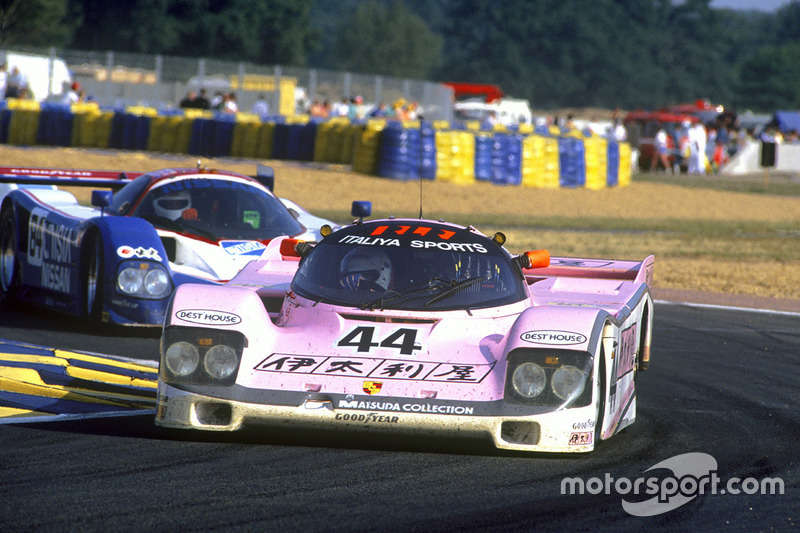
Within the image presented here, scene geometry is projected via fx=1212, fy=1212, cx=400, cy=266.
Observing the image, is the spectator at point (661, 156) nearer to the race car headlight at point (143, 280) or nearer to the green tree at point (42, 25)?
the green tree at point (42, 25)

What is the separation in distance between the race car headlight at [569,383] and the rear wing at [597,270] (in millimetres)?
2453

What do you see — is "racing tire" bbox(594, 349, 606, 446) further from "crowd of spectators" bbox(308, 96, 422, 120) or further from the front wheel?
"crowd of spectators" bbox(308, 96, 422, 120)

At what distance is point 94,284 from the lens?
31.3ft

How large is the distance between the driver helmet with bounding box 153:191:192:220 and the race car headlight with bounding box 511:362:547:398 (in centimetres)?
529

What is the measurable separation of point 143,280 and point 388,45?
331ft

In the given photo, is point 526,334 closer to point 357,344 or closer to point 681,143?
point 357,344

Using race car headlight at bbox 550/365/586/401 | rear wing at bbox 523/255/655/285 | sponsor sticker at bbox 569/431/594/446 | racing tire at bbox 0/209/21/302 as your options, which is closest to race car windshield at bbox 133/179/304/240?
racing tire at bbox 0/209/21/302

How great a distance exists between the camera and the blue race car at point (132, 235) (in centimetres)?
934

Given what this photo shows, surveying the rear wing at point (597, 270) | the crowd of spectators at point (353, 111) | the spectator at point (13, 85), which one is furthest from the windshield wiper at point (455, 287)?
the spectator at point (13, 85)

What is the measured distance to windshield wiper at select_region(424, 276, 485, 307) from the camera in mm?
6531

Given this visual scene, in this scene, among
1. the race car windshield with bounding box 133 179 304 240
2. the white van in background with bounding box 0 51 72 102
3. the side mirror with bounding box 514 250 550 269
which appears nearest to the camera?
the side mirror with bounding box 514 250 550 269

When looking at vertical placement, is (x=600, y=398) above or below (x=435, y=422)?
above

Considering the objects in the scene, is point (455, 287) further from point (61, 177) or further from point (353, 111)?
point (353, 111)

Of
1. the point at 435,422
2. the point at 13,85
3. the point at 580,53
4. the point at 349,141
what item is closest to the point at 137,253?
the point at 435,422
